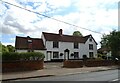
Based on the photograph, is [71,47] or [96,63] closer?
[96,63]

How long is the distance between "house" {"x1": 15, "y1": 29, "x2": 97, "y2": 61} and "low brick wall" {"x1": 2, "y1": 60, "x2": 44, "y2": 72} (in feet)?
68.7

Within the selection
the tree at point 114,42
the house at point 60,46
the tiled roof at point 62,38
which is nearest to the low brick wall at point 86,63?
the tree at point 114,42

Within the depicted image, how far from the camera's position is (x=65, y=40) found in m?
57.2

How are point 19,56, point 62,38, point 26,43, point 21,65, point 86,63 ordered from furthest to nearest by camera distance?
1. point 62,38
2. point 26,43
3. point 86,63
4. point 19,56
5. point 21,65

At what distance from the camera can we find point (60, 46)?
5597cm

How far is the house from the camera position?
5132 cm

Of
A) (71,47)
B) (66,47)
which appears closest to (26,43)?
(66,47)

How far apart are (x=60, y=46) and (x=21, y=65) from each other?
3068 cm

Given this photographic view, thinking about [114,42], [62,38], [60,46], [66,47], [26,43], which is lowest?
[66,47]

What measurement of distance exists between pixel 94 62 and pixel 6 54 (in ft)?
56.4

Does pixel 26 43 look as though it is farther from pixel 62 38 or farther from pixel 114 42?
pixel 114 42

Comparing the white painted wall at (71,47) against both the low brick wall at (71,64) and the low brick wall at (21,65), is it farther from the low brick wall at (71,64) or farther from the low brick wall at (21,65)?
the low brick wall at (21,65)

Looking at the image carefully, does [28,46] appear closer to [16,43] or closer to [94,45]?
[16,43]

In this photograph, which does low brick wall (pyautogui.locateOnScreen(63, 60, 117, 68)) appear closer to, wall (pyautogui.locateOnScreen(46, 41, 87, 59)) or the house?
the house
